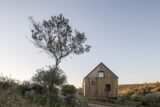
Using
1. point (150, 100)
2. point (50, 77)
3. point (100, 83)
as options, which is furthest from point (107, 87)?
point (50, 77)

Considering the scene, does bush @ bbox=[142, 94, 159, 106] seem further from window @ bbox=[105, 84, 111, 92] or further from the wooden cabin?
window @ bbox=[105, 84, 111, 92]

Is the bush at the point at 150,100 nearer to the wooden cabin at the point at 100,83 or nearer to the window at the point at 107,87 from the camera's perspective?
the wooden cabin at the point at 100,83

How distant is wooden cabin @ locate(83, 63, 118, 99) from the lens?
56.1m

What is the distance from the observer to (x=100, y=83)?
56.3 meters

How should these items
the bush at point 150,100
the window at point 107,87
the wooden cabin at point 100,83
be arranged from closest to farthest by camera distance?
the bush at point 150,100 → the wooden cabin at point 100,83 → the window at point 107,87

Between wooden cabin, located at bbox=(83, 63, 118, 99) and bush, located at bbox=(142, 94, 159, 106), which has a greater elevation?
wooden cabin, located at bbox=(83, 63, 118, 99)

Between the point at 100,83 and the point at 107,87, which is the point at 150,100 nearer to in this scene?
the point at 107,87

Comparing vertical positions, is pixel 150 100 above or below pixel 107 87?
below

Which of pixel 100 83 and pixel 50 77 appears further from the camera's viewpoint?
pixel 100 83

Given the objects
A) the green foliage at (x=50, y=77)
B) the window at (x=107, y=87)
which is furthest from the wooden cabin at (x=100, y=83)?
the green foliage at (x=50, y=77)

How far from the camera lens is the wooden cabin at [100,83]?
184 ft

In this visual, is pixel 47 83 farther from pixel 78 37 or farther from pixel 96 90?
pixel 96 90

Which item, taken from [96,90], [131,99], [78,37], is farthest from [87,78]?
[78,37]

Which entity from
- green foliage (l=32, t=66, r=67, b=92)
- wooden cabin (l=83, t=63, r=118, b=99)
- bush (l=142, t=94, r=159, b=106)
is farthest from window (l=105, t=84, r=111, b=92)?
green foliage (l=32, t=66, r=67, b=92)
